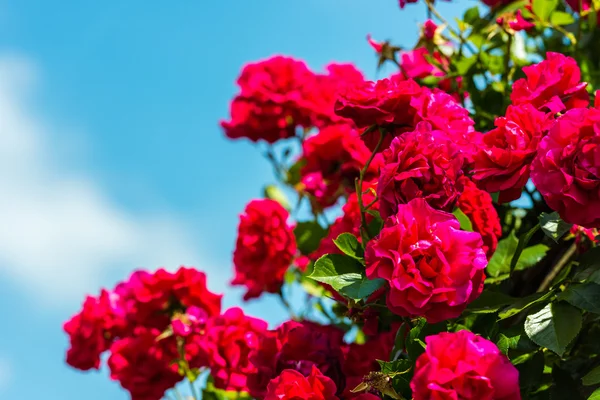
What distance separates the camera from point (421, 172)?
109 centimetres

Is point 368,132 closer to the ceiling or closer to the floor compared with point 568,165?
closer to the ceiling

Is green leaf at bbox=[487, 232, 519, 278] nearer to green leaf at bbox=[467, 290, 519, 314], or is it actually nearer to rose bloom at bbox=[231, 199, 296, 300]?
green leaf at bbox=[467, 290, 519, 314]

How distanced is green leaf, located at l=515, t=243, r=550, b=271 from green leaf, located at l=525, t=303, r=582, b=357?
292mm

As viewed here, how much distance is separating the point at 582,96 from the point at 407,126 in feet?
0.91

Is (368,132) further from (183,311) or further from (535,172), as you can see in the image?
(183,311)

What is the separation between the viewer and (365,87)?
126cm

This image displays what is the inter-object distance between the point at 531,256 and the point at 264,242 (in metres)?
0.82

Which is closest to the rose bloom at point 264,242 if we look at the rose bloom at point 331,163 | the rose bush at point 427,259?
the rose bush at point 427,259

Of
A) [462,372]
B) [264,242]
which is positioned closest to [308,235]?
[264,242]

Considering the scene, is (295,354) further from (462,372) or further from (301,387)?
(462,372)

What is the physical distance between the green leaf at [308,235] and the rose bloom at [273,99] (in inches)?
15.4

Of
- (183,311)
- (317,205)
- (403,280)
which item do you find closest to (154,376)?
(183,311)

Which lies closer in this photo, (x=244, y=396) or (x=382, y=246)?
(x=382, y=246)

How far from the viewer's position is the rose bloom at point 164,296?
183 centimetres
